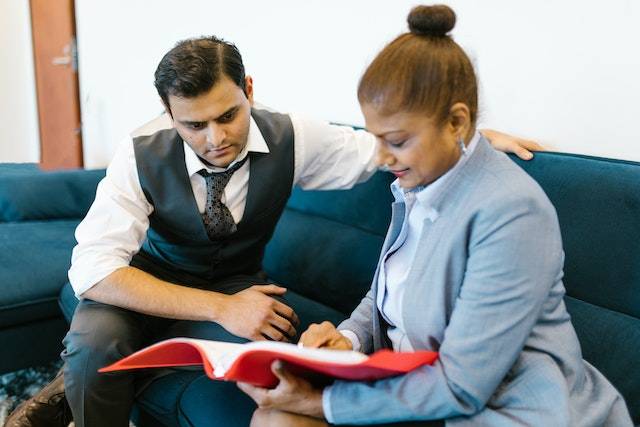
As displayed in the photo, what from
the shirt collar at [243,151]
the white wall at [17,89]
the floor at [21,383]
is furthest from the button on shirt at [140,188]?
the white wall at [17,89]

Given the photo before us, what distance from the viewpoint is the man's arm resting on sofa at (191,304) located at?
1333mm

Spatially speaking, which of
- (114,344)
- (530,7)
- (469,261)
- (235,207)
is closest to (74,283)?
(114,344)

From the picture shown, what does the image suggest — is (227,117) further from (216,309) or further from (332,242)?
(332,242)

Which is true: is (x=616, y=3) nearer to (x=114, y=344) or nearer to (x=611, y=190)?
(x=611, y=190)

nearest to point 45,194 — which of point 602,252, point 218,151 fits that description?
point 218,151

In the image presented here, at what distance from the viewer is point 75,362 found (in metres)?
1.31

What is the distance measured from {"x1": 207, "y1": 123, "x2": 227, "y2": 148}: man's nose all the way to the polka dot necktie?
133 millimetres

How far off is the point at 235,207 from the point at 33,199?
1302mm

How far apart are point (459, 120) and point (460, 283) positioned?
9.9 inches

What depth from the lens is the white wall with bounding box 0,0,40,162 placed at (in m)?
4.35

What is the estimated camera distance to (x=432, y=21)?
0.92 m

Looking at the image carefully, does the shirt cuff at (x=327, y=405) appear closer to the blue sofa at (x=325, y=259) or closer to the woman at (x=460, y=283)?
the woman at (x=460, y=283)

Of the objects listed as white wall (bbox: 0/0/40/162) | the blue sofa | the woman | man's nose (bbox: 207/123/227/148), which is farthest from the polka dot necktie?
white wall (bbox: 0/0/40/162)

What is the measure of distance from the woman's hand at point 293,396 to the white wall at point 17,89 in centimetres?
408
